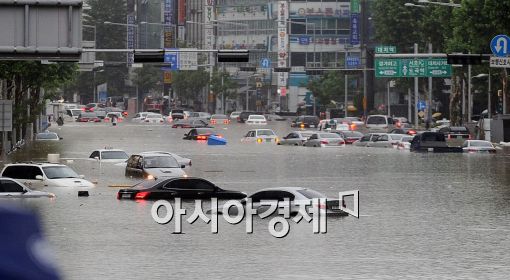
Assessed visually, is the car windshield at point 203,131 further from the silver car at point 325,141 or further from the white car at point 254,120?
the white car at point 254,120

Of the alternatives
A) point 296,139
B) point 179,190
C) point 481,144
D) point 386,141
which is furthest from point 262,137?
point 179,190

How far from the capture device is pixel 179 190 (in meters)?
45.4

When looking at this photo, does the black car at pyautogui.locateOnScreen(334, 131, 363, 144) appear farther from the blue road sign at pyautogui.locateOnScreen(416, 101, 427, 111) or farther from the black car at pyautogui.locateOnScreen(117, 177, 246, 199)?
the black car at pyautogui.locateOnScreen(117, 177, 246, 199)

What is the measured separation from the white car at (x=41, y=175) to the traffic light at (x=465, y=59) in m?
17.7

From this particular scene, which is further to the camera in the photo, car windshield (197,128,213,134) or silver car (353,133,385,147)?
car windshield (197,128,213,134)

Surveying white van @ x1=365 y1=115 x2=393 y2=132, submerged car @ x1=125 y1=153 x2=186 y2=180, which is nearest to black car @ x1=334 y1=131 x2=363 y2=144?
white van @ x1=365 y1=115 x2=393 y2=132

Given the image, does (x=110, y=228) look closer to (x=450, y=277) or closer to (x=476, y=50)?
(x=450, y=277)

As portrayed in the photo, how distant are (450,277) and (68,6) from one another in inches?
629

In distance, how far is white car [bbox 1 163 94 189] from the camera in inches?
1914

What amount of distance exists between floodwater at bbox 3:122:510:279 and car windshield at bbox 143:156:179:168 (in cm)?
112

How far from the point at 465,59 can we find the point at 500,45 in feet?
5.94

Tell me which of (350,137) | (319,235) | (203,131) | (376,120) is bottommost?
(319,235)

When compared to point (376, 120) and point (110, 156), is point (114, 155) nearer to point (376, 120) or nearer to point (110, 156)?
point (110, 156)

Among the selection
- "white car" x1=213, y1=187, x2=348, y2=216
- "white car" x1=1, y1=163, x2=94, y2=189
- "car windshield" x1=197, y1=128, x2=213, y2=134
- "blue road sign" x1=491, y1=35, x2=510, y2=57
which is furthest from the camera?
"car windshield" x1=197, y1=128, x2=213, y2=134
